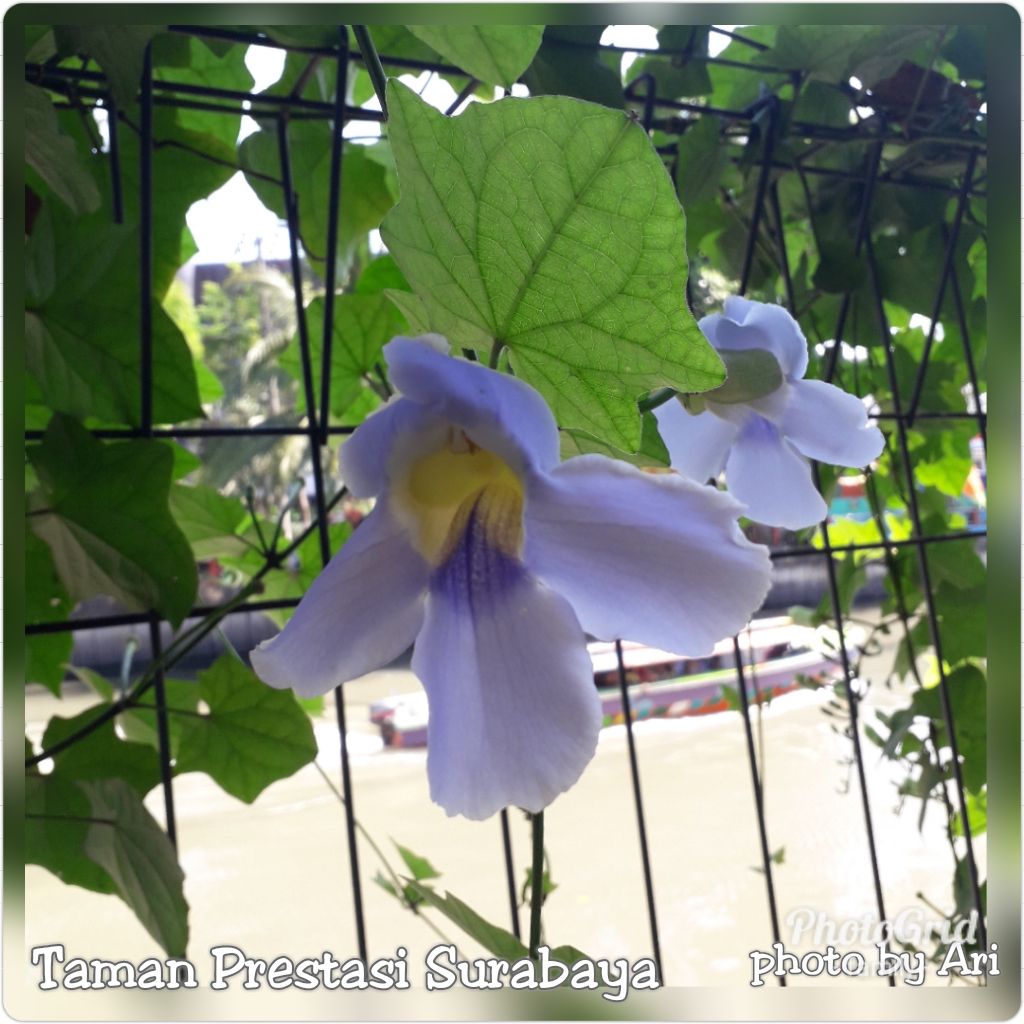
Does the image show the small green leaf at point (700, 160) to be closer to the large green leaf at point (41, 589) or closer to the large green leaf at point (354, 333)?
the large green leaf at point (354, 333)

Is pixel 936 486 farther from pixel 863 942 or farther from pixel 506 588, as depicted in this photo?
pixel 506 588

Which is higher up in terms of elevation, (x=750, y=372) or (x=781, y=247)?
(x=781, y=247)

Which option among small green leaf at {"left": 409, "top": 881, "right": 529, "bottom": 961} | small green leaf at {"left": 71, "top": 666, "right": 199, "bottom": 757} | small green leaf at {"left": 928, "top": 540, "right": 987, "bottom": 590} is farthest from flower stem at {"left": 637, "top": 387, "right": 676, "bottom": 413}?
small green leaf at {"left": 928, "top": 540, "right": 987, "bottom": 590}

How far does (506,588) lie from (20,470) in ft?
0.78

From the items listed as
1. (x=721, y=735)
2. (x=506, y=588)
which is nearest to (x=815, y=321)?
(x=506, y=588)

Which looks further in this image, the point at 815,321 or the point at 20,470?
the point at 815,321

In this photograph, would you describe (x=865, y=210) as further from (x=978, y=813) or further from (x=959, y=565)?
(x=978, y=813)

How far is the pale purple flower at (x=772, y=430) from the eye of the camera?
0.90ft

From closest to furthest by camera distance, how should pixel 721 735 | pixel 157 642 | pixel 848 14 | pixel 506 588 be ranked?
pixel 506 588, pixel 848 14, pixel 157 642, pixel 721 735

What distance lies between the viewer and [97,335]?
42 centimetres

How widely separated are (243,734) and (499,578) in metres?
0.33

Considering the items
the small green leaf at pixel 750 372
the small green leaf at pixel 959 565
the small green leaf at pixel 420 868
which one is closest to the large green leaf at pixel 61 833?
the small green leaf at pixel 420 868

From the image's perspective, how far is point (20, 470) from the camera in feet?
1.14

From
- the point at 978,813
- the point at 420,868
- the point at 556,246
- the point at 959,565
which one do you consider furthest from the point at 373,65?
the point at 978,813
